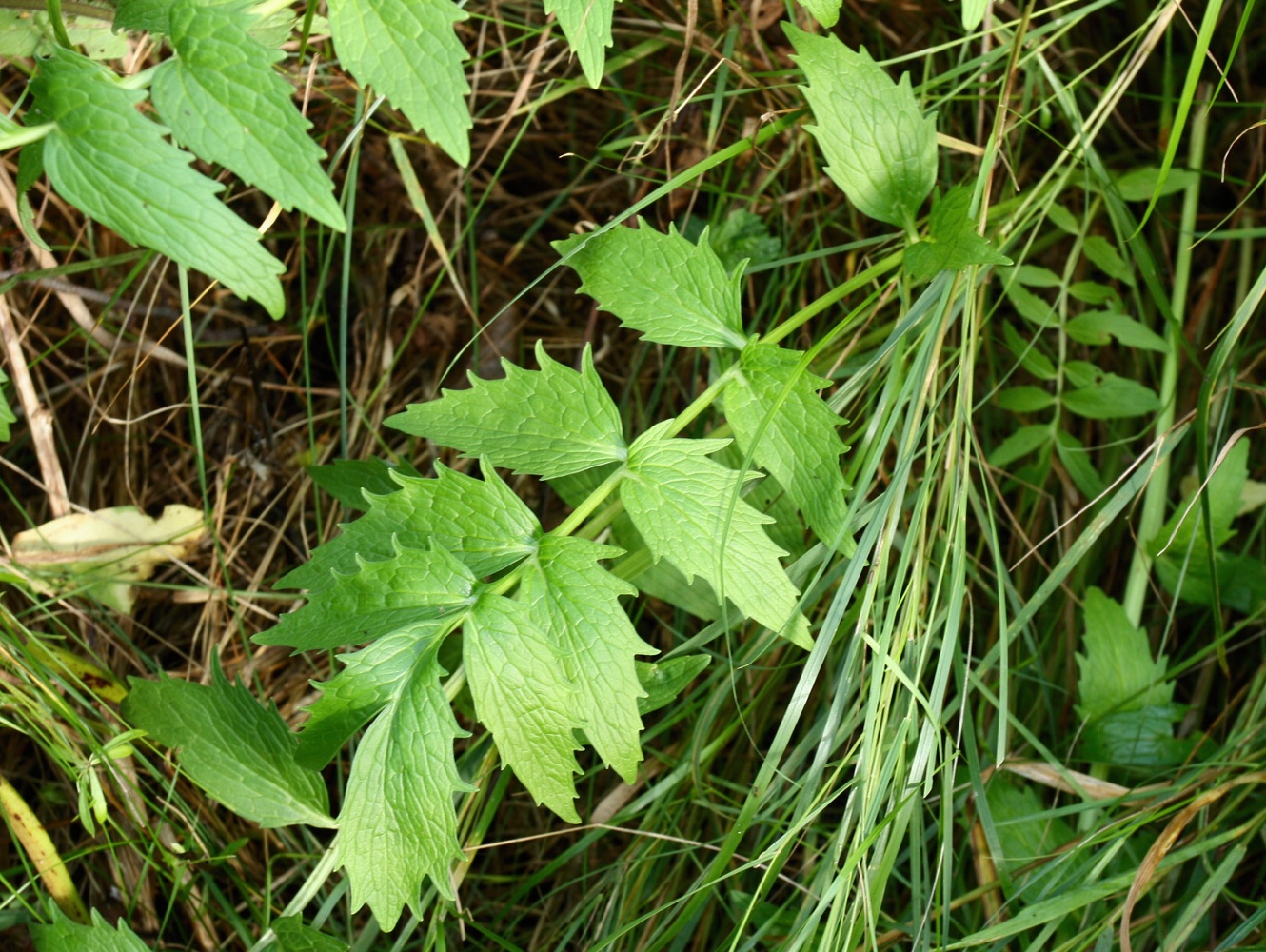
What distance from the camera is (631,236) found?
3.61 feet

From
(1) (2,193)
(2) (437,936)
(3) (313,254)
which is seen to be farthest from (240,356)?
(2) (437,936)

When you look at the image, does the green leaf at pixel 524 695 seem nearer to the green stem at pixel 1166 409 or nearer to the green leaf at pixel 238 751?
the green leaf at pixel 238 751

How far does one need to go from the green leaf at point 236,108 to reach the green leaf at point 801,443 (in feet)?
1.49

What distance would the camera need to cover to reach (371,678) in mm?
949

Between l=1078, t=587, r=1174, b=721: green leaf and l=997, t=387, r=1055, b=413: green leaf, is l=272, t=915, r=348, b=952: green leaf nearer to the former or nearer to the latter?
l=1078, t=587, r=1174, b=721: green leaf

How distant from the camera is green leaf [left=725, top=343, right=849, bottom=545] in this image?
1022 millimetres

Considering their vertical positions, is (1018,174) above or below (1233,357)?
above

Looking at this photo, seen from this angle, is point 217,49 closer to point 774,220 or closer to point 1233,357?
point 774,220

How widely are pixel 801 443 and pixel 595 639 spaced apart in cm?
29

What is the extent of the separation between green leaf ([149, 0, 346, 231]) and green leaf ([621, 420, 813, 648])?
394mm

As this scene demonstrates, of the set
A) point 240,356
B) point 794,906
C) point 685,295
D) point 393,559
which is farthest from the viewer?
point 240,356

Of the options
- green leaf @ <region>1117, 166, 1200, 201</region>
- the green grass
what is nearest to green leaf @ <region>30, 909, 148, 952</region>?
the green grass

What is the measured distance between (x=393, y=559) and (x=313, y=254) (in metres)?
0.84

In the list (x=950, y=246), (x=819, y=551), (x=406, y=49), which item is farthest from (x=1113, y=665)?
(x=406, y=49)
